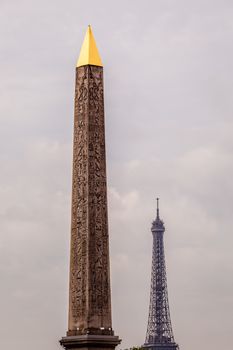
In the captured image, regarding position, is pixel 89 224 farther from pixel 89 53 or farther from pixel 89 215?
pixel 89 53

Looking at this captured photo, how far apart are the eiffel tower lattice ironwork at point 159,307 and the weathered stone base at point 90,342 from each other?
103 m

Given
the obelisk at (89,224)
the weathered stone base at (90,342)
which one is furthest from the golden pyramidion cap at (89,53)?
the weathered stone base at (90,342)

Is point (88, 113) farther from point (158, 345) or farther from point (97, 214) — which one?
point (158, 345)

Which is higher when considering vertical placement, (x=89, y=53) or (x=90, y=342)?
(x=89, y=53)

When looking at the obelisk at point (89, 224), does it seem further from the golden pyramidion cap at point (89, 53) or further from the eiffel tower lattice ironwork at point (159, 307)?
the eiffel tower lattice ironwork at point (159, 307)

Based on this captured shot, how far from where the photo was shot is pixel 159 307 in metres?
149

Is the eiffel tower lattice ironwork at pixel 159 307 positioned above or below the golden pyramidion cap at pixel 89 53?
above

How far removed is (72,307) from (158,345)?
102 m

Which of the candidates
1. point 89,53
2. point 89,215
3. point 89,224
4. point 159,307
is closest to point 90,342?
point 89,224

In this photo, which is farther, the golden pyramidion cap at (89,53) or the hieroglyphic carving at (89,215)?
the golden pyramidion cap at (89,53)

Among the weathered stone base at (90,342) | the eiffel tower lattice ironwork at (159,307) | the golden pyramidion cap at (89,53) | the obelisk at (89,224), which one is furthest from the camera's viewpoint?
the eiffel tower lattice ironwork at (159,307)

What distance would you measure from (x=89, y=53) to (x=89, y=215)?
568cm

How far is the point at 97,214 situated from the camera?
42.2 m

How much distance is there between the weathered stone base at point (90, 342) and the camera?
4100 cm
